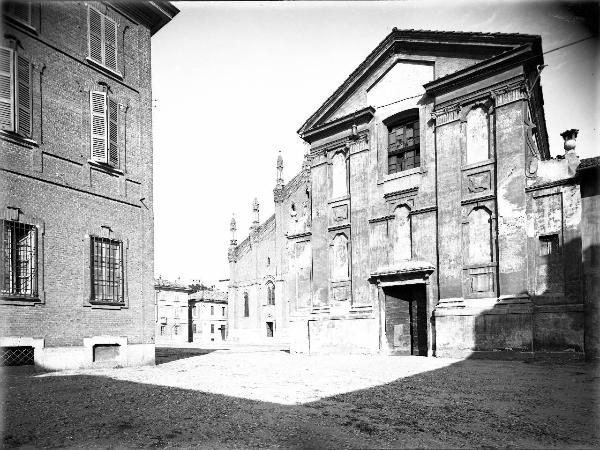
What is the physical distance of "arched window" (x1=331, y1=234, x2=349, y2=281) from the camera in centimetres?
2039

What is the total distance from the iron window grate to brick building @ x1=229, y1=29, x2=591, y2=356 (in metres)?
11.7

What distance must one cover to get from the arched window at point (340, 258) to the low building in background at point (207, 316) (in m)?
39.6

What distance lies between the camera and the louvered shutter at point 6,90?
11164mm

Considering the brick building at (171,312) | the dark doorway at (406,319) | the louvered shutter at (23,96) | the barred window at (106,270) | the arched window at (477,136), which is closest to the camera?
the louvered shutter at (23,96)

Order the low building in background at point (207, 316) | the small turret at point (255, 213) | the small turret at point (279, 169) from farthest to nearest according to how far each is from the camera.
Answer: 1. the low building in background at point (207, 316)
2. the small turret at point (255, 213)
3. the small turret at point (279, 169)

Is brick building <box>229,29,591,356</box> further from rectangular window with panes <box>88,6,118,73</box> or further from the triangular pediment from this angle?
rectangular window with panes <box>88,6,118,73</box>

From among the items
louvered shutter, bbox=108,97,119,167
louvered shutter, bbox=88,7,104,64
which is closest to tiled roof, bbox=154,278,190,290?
louvered shutter, bbox=108,97,119,167

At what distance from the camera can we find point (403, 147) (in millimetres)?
19344

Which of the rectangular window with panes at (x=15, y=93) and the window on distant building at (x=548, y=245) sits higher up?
the rectangular window with panes at (x=15, y=93)

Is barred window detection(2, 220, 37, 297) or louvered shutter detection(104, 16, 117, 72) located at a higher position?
louvered shutter detection(104, 16, 117, 72)

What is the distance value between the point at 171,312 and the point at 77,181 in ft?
142

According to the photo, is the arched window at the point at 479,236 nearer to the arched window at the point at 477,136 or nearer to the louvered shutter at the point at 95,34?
the arched window at the point at 477,136

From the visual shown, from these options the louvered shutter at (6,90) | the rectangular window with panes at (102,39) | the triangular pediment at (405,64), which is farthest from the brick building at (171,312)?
the louvered shutter at (6,90)

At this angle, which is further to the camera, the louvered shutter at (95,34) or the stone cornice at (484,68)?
the stone cornice at (484,68)
